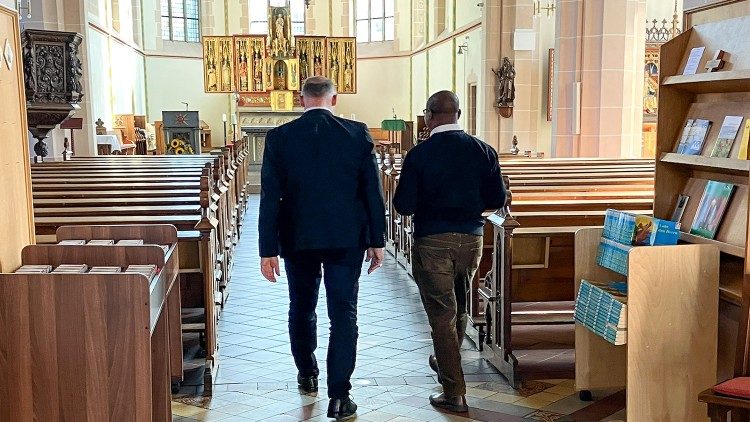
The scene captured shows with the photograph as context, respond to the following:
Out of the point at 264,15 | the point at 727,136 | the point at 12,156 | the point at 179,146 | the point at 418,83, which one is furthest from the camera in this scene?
the point at 264,15

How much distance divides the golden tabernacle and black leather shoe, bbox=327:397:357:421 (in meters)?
15.3

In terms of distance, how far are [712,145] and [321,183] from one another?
5.65ft

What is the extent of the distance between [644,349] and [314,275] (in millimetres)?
1583

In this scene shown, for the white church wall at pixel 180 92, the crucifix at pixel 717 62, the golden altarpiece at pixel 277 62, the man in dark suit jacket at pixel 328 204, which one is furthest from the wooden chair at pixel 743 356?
the white church wall at pixel 180 92

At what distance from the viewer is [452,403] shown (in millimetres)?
3811

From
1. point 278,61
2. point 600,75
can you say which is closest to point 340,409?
point 600,75

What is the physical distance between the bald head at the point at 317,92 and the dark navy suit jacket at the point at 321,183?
0.05 metres

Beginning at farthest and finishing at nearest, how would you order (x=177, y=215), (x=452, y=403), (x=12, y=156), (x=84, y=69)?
(x=84, y=69) < (x=177, y=215) < (x=452, y=403) < (x=12, y=156)

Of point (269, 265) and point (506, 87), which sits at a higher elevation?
point (506, 87)

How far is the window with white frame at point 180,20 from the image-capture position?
2144cm

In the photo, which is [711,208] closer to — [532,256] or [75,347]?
[532,256]

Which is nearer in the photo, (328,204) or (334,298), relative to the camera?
(328,204)

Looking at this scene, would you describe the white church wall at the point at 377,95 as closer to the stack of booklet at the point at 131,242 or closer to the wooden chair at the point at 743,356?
the stack of booklet at the point at 131,242

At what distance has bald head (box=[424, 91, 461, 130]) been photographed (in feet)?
11.7
